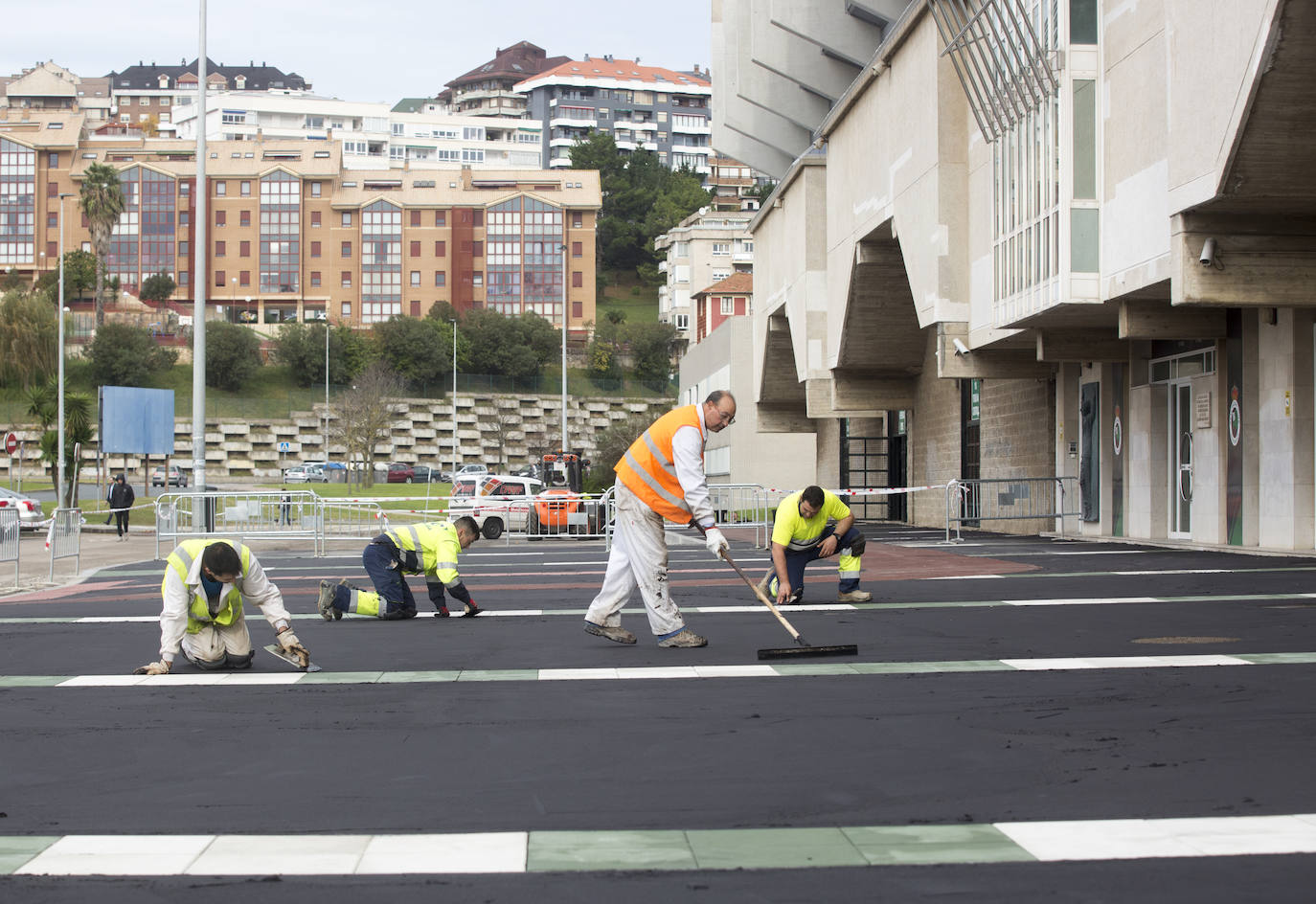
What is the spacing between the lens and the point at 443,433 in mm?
98750

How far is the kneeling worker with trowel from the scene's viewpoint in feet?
30.4

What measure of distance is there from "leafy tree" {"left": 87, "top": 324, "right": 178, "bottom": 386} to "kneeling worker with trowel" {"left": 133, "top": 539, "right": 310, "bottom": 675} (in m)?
86.1

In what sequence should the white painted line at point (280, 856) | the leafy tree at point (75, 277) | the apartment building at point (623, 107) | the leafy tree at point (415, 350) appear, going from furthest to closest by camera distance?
the apartment building at point (623, 107)
the leafy tree at point (75, 277)
the leafy tree at point (415, 350)
the white painted line at point (280, 856)

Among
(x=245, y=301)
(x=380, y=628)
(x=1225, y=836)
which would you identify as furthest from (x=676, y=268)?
(x=1225, y=836)

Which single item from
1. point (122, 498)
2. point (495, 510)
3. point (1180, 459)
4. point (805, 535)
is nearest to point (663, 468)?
point (805, 535)

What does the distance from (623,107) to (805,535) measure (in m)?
175

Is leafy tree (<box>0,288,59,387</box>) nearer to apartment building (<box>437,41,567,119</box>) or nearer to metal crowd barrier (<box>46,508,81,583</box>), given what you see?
metal crowd barrier (<box>46,508,81,583</box>)

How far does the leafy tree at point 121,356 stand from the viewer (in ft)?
301

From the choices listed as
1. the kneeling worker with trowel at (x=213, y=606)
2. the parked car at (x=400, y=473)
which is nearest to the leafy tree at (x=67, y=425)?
the parked car at (x=400, y=473)

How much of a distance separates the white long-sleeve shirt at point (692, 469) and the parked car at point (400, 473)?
78.6 m

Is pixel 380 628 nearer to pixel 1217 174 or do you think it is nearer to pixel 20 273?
pixel 1217 174

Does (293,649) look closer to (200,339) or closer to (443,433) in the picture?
(200,339)

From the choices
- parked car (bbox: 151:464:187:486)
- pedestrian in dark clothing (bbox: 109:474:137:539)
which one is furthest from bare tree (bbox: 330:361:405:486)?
pedestrian in dark clothing (bbox: 109:474:137:539)

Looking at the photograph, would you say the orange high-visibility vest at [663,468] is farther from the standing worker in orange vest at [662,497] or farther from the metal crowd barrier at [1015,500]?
the metal crowd barrier at [1015,500]
